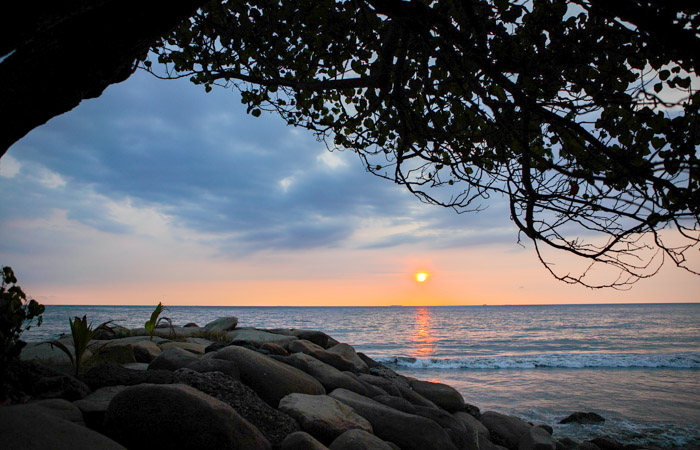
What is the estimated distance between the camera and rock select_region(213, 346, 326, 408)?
430cm

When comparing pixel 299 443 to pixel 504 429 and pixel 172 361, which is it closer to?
pixel 172 361

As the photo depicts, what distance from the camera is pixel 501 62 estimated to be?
10.5 ft

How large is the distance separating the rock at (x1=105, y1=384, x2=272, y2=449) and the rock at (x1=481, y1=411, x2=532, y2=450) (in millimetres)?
5085

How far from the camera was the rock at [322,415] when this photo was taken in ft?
12.3

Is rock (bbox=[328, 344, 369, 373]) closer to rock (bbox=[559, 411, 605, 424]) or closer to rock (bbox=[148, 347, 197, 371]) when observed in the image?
rock (bbox=[148, 347, 197, 371])

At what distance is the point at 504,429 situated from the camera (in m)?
6.86

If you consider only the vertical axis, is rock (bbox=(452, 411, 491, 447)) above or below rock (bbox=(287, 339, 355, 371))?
below

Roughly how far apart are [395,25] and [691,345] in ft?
A: 105

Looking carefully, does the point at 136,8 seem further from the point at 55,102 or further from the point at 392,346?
the point at 392,346

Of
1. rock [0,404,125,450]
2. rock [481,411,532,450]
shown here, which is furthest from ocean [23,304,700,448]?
rock [0,404,125,450]

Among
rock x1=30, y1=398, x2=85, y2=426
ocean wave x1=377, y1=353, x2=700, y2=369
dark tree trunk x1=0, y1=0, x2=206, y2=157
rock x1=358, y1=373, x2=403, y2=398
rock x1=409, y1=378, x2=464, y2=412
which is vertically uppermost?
dark tree trunk x1=0, y1=0, x2=206, y2=157

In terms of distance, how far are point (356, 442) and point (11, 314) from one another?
2819 mm

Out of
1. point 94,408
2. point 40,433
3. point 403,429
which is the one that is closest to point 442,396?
point 403,429

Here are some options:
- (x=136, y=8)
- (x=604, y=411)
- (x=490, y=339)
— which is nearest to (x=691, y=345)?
(x=490, y=339)
